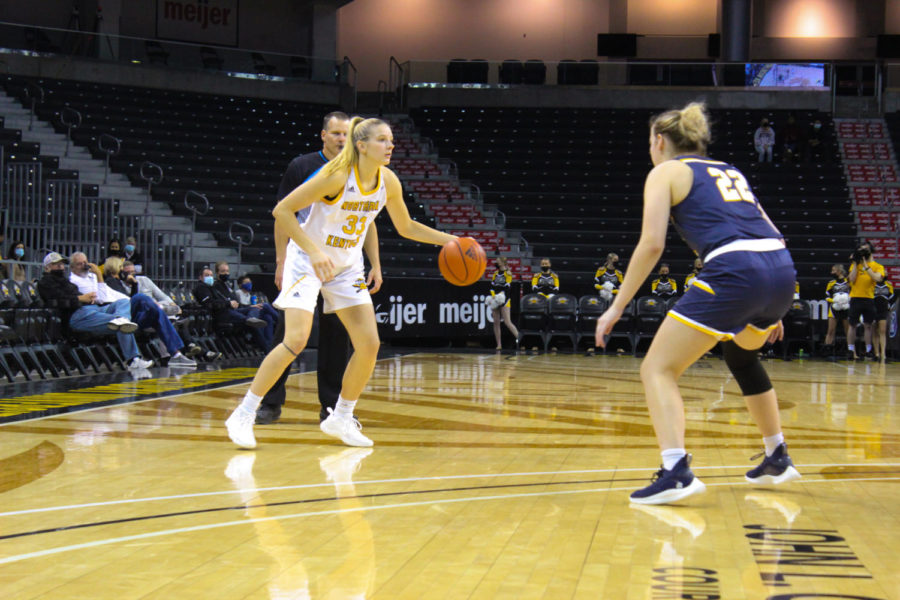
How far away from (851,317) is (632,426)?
11064mm

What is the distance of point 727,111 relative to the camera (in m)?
26.7

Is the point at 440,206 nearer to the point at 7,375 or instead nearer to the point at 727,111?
the point at 727,111

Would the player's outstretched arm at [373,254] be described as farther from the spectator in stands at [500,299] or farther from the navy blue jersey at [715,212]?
the spectator in stands at [500,299]

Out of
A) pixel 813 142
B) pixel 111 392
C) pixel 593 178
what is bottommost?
pixel 111 392

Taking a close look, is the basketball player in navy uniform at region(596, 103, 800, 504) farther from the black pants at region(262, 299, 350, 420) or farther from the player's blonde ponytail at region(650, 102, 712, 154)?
the black pants at region(262, 299, 350, 420)

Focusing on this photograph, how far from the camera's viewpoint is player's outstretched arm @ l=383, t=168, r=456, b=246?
5.51 metres

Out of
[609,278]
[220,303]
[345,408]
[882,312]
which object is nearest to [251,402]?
[345,408]

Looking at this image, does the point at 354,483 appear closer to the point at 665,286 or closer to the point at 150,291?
the point at 150,291

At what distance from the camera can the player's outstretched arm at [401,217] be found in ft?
18.1

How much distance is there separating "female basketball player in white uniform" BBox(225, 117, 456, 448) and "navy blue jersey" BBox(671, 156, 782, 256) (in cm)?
172

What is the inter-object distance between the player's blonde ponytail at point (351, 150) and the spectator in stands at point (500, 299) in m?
12.0

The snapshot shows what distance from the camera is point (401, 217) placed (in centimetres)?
557

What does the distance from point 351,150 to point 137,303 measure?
6528 mm

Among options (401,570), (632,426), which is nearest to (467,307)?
(632,426)
